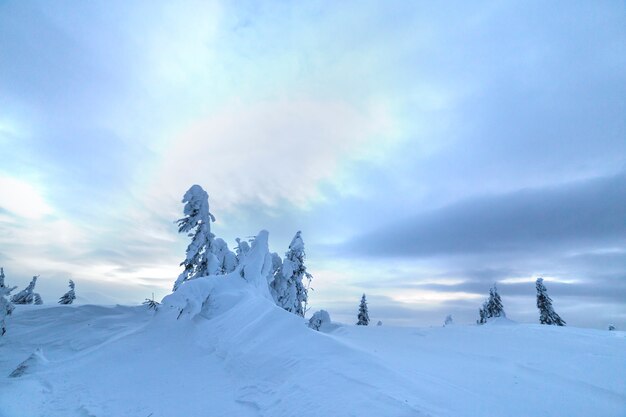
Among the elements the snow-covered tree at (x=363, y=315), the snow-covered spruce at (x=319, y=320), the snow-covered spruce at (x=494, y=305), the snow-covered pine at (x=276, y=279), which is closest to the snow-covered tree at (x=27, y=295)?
the snow-covered pine at (x=276, y=279)

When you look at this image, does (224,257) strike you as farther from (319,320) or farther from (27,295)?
(27,295)

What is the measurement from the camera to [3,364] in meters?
15.6

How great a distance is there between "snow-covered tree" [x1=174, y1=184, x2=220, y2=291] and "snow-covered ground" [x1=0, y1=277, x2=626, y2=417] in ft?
31.8

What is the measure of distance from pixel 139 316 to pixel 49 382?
12.4 meters

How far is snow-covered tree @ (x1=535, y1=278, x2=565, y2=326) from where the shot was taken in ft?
131

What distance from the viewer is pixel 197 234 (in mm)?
27328

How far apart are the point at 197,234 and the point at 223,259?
25.3 ft

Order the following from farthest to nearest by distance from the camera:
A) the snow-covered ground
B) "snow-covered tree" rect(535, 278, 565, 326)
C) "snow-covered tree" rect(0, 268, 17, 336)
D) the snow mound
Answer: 1. "snow-covered tree" rect(535, 278, 565, 326)
2. "snow-covered tree" rect(0, 268, 17, 336)
3. the snow mound
4. the snow-covered ground

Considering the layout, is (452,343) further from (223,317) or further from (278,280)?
(278,280)

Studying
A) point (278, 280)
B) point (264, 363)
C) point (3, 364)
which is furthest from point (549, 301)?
point (3, 364)

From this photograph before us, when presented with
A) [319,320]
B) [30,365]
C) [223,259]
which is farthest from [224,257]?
[30,365]

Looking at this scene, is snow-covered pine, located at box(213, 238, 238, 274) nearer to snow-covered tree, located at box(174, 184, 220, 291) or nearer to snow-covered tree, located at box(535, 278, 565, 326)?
snow-covered tree, located at box(174, 184, 220, 291)

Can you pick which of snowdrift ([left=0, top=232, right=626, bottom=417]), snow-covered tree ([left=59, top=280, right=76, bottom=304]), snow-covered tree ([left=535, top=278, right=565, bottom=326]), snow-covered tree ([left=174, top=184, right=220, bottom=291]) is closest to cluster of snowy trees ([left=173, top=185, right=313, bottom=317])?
snow-covered tree ([left=174, top=184, right=220, bottom=291])

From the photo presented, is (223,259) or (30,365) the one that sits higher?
(223,259)
